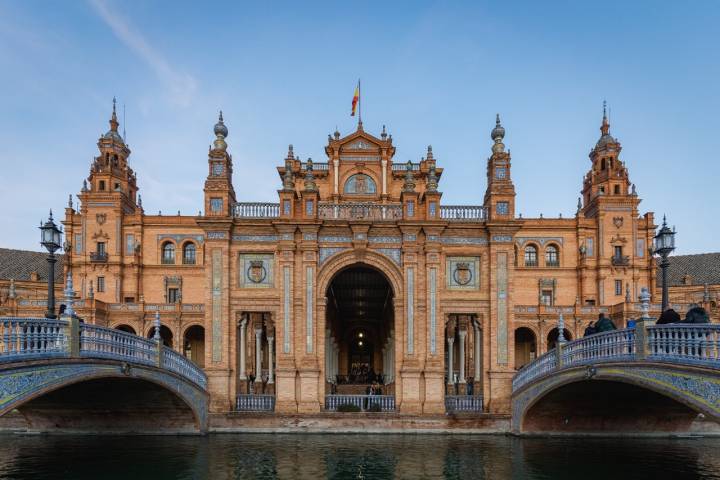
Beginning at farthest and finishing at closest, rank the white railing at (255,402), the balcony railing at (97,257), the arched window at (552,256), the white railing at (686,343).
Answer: the arched window at (552,256) < the balcony railing at (97,257) < the white railing at (255,402) < the white railing at (686,343)

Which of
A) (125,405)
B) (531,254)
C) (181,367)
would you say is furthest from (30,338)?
(531,254)

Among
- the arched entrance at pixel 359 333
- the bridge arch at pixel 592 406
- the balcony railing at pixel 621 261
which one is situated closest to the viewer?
the bridge arch at pixel 592 406

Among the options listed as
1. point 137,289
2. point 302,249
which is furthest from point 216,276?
point 137,289

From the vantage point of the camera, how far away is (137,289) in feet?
145

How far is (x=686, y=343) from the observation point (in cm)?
1134

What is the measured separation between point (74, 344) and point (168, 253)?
33.6m

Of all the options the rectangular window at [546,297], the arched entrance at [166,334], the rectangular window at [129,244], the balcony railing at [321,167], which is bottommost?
the arched entrance at [166,334]

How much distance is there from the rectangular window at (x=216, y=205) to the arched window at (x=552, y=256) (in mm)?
30738

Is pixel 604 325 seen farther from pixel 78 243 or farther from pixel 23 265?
pixel 23 265

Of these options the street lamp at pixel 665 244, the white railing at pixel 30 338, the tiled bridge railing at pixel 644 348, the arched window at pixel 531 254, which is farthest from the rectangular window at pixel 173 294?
the street lamp at pixel 665 244

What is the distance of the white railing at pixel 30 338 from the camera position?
438 inches

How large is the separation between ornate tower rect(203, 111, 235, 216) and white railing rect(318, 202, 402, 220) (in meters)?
3.73

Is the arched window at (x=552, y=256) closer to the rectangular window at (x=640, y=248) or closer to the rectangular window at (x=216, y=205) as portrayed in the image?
the rectangular window at (x=640, y=248)

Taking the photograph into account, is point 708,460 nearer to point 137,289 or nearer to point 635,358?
point 635,358
